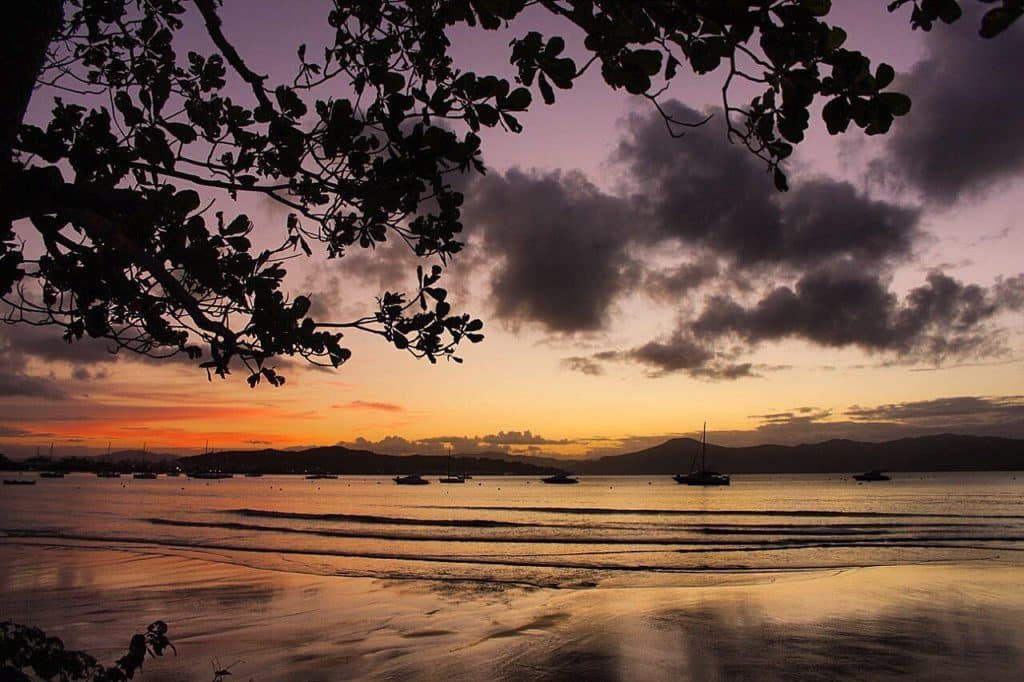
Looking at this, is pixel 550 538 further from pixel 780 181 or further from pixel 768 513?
pixel 780 181

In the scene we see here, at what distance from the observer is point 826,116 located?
2.06 meters

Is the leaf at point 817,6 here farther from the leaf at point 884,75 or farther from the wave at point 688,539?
the wave at point 688,539

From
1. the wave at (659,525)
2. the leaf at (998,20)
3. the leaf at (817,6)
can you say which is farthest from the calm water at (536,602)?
the leaf at (998,20)

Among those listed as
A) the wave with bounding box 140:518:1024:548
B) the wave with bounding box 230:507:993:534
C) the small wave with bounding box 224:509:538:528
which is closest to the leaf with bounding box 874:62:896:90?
the wave with bounding box 140:518:1024:548

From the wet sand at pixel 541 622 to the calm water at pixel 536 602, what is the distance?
0.06 metres

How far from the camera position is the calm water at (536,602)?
1156 cm

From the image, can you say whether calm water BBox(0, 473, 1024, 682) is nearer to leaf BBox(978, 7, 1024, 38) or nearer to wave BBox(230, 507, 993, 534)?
wave BBox(230, 507, 993, 534)

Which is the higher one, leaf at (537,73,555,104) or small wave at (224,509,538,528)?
leaf at (537,73,555,104)

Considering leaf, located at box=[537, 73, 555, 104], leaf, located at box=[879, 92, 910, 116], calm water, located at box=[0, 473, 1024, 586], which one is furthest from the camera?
calm water, located at box=[0, 473, 1024, 586]

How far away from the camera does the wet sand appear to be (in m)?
11.3

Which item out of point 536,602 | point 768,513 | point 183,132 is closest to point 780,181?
point 183,132

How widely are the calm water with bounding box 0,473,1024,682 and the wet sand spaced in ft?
0.21

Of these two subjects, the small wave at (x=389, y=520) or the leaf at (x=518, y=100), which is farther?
the small wave at (x=389, y=520)

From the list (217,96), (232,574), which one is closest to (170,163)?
(217,96)
